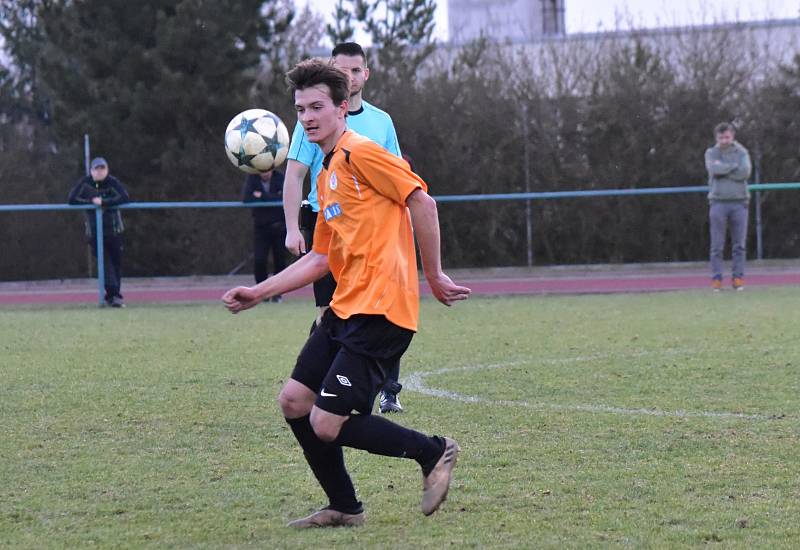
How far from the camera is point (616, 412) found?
675 cm

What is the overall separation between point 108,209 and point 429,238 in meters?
12.4

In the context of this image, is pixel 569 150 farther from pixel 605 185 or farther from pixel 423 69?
pixel 423 69

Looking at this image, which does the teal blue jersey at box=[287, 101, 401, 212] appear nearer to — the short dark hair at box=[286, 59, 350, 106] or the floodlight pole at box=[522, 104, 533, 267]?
the short dark hair at box=[286, 59, 350, 106]

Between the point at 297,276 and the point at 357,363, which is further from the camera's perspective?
the point at 297,276

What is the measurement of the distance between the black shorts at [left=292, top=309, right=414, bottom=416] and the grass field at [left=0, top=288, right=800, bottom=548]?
478mm

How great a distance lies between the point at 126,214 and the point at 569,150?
7.53 metres

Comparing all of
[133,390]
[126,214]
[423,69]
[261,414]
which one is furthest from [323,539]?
[423,69]

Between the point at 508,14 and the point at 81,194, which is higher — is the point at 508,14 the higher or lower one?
the higher one

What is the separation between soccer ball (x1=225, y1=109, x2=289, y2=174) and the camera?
9961 mm

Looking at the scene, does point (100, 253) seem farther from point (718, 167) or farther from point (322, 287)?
point (322, 287)

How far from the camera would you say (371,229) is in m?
4.52

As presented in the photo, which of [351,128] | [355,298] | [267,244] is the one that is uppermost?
[351,128]

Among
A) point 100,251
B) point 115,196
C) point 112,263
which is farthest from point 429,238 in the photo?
point 100,251

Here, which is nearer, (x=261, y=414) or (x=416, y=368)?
(x=261, y=414)
